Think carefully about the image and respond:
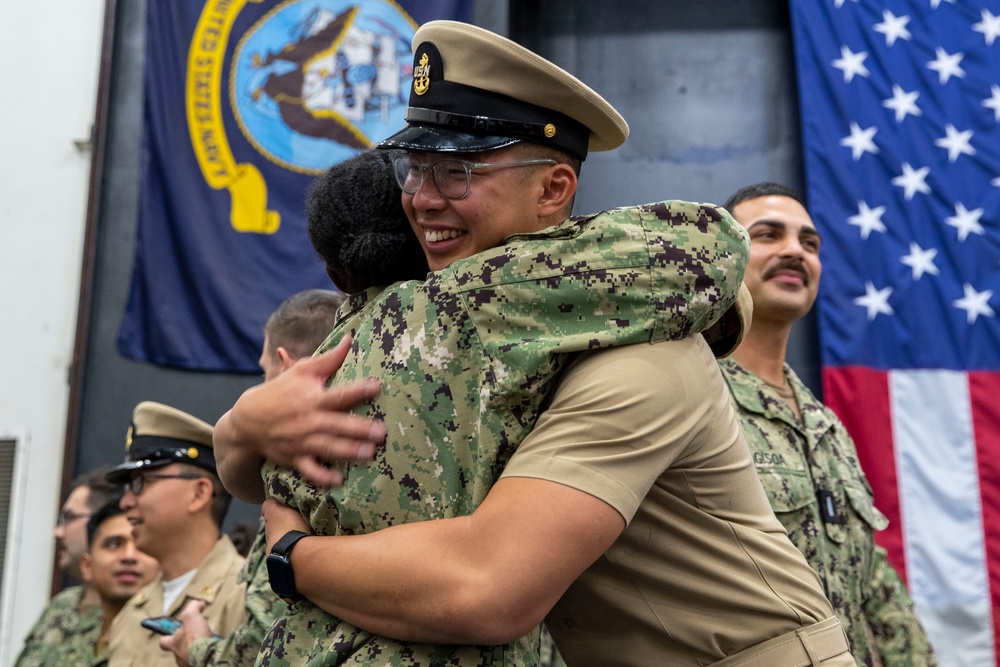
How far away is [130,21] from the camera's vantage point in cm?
624

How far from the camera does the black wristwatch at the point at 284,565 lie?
4.55 ft

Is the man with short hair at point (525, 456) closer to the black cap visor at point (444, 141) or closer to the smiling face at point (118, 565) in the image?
the black cap visor at point (444, 141)

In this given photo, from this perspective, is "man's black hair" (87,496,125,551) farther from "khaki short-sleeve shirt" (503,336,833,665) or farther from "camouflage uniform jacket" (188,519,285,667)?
"khaki short-sleeve shirt" (503,336,833,665)

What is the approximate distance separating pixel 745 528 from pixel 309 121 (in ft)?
15.6

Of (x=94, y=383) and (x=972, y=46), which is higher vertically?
(x=972, y=46)

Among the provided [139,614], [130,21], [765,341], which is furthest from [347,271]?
[130,21]

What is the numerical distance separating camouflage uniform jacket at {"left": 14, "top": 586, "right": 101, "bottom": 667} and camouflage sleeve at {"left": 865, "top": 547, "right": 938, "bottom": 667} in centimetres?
299

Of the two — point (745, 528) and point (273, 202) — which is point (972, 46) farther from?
point (745, 528)

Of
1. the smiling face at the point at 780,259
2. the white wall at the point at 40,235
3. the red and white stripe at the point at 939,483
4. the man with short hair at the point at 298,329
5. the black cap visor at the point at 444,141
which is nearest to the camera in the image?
the black cap visor at the point at 444,141

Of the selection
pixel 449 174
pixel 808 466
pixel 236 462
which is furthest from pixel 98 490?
pixel 449 174

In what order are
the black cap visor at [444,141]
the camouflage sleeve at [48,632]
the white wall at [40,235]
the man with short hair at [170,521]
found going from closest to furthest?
1. the black cap visor at [444,141]
2. the man with short hair at [170,521]
3. the camouflage sleeve at [48,632]
4. the white wall at [40,235]

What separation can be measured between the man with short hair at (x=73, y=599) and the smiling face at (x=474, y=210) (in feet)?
11.2

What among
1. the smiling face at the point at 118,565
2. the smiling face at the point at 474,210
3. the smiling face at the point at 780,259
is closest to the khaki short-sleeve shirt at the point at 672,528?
the smiling face at the point at 474,210

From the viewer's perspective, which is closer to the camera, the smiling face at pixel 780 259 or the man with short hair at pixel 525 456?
the man with short hair at pixel 525 456
